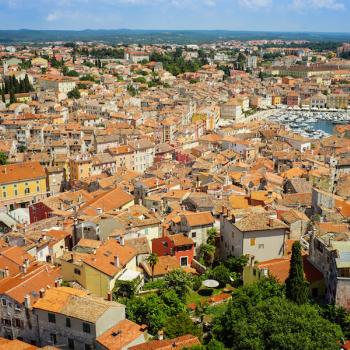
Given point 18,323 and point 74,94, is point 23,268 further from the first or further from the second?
point 74,94

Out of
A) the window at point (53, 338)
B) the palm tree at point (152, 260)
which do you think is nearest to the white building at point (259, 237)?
the palm tree at point (152, 260)

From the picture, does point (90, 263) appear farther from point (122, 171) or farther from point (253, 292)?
point (122, 171)

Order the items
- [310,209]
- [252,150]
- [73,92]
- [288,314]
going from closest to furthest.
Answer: [288,314] → [310,209] → [252,150] → [73,92]

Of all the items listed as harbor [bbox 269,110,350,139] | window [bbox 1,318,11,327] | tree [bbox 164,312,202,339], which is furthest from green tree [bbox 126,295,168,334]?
harbor [bbox 269,110,350,139]

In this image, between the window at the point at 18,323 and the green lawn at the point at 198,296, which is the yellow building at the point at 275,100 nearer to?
the green lawn at the point at 198,296

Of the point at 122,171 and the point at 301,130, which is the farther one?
the point at 301,130

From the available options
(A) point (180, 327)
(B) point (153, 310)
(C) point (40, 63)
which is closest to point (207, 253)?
(B) point (153, 310)

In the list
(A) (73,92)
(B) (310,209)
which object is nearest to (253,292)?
(B) (310,209)
